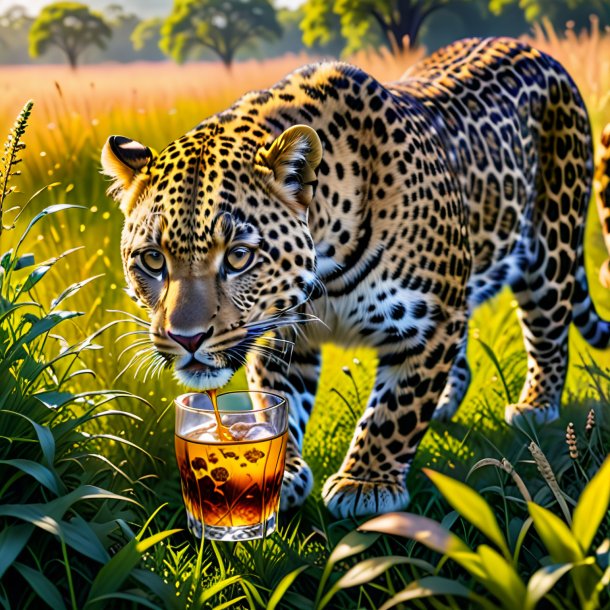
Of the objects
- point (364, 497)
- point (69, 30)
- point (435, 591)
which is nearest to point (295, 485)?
point (364, 497)

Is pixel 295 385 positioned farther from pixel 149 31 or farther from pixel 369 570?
pixel 149 31

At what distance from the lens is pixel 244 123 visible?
348 cm

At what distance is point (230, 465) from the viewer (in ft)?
10.2

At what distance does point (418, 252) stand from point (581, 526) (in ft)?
4.77

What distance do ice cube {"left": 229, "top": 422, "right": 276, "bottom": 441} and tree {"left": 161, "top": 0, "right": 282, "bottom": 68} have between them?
19.6 meters

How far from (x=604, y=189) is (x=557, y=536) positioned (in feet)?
8.75


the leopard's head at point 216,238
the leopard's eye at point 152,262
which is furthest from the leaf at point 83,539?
the leopard's eye at point 152,262

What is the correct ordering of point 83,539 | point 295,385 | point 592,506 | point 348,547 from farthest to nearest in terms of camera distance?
point 295,385, point 83,539, point 348,547, point 592,506

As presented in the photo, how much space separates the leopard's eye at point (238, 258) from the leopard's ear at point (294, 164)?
256 millimetres

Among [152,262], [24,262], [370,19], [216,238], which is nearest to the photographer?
[216,238]

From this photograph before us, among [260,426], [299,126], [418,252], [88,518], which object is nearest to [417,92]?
[418,252]

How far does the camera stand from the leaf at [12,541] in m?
2.80

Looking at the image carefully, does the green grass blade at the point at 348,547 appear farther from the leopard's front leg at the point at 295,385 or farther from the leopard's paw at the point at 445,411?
the leopard's paw at the point at 445,411

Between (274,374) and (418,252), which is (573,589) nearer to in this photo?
(418,252)
